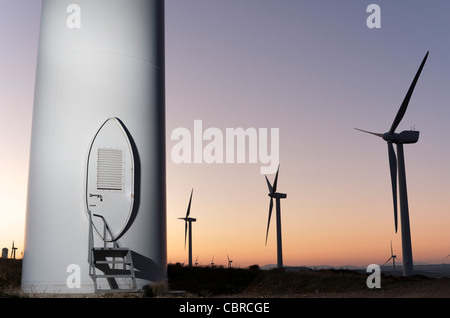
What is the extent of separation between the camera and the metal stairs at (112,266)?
44.5 ft

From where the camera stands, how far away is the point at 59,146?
14.5 m

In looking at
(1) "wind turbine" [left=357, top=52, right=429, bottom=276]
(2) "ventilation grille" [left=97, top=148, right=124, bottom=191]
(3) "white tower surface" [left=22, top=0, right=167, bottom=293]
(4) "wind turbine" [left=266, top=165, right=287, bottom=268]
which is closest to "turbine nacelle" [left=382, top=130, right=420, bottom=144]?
(1) "wind turbine" [left=357, top=52, right=429, bottom=276]

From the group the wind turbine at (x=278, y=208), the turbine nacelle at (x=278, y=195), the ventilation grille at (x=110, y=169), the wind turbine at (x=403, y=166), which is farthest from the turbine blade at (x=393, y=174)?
the ventilation grille at (x=110, y=169)

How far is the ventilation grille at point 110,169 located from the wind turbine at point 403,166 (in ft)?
69.5

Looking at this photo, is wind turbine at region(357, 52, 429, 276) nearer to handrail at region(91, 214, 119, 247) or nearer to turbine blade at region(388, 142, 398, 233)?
turbine blade at region(388, 142, 398, 233)

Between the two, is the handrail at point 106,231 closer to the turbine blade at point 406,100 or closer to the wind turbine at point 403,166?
the wind turbine at point 403,166

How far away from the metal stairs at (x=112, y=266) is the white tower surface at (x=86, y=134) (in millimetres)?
254

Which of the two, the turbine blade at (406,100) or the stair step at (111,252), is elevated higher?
the turbine blade at (406,100)

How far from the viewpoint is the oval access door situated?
46.3 ft

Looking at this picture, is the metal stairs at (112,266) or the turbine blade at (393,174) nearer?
the metal stairs at (112,266)

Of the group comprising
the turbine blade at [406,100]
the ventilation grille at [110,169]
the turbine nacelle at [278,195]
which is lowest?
the turbine nacelle at [278,195]

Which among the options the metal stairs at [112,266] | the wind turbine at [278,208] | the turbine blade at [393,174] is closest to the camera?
the metal stairs at [112,266]

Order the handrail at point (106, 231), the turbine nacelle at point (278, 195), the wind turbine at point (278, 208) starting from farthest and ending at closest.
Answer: the turbine nacelle at point (278, 195)
the wind turbine at point (278, 208)
the handrail at point (106, 231)

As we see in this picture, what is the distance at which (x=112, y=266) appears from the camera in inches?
551
